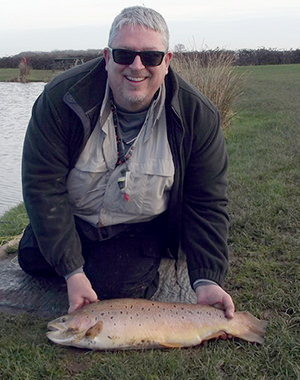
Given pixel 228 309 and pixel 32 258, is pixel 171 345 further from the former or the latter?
pixel 32 258

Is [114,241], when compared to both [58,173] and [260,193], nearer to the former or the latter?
[58,173]

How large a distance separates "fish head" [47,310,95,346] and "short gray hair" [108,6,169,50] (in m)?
1.50

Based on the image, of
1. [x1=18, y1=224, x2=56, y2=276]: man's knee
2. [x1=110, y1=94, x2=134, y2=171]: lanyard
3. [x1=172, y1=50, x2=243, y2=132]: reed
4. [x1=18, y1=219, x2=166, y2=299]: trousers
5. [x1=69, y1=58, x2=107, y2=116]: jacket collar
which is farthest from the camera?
[x1=172, y1=50, x2=243, y2=132]: reed

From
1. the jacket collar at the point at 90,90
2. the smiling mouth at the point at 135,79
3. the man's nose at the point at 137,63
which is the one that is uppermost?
the man's nose at the point at 137,63

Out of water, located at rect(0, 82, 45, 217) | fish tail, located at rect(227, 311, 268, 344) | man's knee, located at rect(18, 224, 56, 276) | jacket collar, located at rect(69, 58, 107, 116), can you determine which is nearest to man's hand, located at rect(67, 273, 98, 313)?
man's knee, located at rect(18, 224, 56, 276)

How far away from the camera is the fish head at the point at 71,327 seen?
9.53ft

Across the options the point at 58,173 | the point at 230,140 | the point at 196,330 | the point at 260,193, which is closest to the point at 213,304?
the point at 196,330

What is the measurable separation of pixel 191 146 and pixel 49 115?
85 centimetres

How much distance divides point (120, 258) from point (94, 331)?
797 mm

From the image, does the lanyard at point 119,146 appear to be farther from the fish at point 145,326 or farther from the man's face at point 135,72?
the fish at point 145,326

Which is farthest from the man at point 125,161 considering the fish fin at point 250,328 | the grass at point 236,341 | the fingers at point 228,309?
the grass at point 236,341

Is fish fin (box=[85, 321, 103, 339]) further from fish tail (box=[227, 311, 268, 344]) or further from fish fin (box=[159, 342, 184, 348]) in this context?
fish tail (box=[227, 311, 268, 344])

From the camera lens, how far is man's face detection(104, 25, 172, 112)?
9.96 ft

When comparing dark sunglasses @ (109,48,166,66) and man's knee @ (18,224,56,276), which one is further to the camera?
man's knee @ (18,224,56,276)
